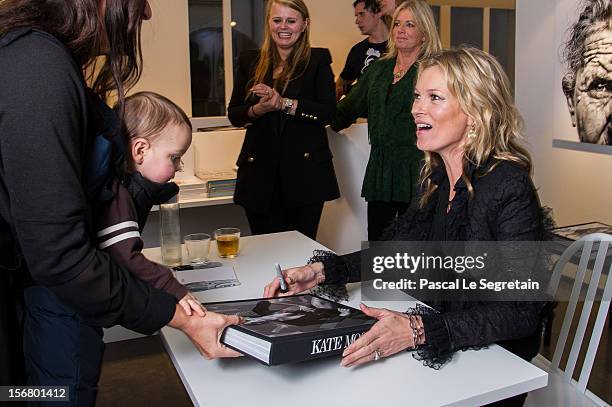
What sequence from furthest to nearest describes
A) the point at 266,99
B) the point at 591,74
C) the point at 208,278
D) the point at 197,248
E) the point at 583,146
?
the point at 583,146
the point at 591,74
the point at 266,99
the point at 197,248
the point at 208,278

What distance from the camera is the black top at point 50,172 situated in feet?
3.35

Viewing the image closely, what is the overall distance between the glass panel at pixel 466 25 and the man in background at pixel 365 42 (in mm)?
2144

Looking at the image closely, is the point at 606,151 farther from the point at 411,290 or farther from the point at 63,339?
the point at 63,339

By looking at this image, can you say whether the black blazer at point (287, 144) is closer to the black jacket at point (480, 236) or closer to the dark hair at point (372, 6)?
the dark hair at point (372, 6)

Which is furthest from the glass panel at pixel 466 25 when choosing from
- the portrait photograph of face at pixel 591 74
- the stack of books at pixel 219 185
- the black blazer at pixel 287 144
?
the black blazer at pixel 287 144

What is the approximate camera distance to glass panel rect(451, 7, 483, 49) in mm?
6156

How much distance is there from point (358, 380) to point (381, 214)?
2153mm

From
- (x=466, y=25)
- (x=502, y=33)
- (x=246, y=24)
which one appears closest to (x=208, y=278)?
(x=246, y=24)

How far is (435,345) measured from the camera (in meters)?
1.41

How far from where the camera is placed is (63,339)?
127cm

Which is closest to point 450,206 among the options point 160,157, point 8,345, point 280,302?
point 280,302

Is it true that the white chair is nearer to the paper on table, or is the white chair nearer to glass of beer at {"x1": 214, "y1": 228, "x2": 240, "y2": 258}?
the paper on table

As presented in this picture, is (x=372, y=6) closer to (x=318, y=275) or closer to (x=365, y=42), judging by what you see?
(x=365, y=42)

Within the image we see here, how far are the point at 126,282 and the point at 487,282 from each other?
915 mm
